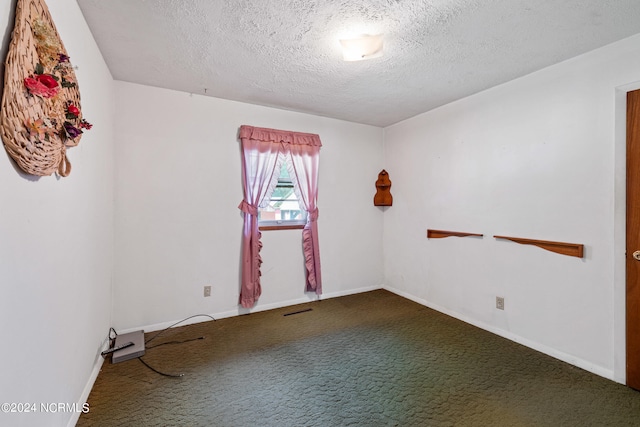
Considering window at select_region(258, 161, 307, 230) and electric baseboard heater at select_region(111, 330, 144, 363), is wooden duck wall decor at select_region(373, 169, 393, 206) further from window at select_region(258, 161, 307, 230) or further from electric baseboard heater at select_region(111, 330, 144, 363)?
electric baseboard heater at select_region(111, 330, 144, 363)

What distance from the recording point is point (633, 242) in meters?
1.86

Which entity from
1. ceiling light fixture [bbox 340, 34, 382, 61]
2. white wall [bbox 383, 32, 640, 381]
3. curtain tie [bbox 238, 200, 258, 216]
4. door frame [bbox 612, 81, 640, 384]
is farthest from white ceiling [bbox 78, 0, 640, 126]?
curtain tie [bbox 238, 200, 258, 216]

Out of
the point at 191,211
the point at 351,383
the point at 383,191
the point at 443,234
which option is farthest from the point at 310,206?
the point at 351,383

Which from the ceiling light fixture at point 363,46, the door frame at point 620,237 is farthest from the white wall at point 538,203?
the ceiling light fixture at point 363,46

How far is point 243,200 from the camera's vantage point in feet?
10.1

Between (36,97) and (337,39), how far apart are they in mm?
1673

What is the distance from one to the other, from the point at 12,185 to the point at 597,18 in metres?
3.07

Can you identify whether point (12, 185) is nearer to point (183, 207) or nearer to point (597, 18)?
point (183, 207)

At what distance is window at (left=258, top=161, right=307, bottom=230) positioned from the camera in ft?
10.9

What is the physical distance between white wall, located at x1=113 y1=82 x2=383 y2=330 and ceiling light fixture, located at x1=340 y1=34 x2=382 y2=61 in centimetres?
154

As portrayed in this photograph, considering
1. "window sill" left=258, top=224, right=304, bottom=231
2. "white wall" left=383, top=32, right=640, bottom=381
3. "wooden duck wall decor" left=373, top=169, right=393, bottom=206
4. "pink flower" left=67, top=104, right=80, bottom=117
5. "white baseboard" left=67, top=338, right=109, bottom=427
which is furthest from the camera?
"wooden duck wall decor" left=373, top=169, right=393, bottom=206

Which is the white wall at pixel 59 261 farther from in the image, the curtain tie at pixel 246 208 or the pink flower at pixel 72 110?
the curtain tie at pixel 246 208

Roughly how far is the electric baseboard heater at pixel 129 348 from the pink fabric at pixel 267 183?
98 centimetres

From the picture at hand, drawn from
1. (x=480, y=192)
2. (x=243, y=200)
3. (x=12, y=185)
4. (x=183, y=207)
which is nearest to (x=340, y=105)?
(x=243, y=200)
